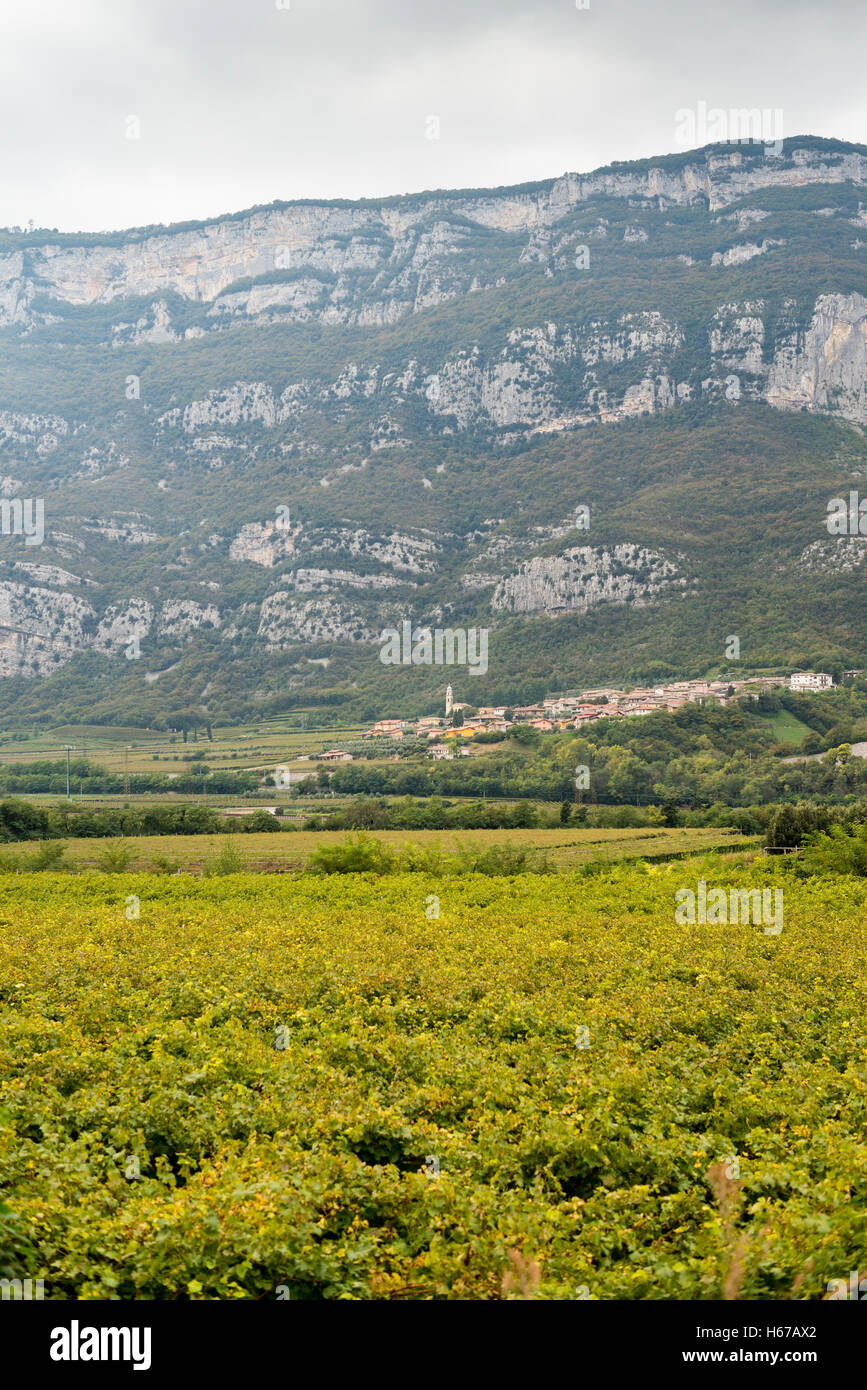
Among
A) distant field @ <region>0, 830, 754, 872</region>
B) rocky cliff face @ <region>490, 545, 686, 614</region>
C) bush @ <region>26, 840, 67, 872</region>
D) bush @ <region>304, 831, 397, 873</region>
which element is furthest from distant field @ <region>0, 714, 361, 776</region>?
bush @ <region>304, 831, 397, 873</region>

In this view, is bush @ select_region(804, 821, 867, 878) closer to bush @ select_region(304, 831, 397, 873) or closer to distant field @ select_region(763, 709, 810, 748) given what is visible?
bush @ select_region(304, 831, 397, 873)

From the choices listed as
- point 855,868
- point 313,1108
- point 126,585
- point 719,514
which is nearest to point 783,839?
point 855,868

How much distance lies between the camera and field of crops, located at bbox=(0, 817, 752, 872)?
4450 centimetres

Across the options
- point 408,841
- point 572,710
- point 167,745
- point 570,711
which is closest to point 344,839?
point 408,841

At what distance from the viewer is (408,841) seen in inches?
1672

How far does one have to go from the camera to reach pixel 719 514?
136250 millimetres

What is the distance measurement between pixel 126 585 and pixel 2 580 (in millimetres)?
19356

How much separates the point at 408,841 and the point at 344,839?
11277 millimetres

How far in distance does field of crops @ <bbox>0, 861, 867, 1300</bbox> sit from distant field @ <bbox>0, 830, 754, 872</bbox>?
28245 mm

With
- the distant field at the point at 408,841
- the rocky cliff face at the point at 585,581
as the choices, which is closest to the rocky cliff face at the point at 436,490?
the rocky cliff face at the point at 585,581

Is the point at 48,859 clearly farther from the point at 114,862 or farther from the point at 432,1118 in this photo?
the point at 432,1118

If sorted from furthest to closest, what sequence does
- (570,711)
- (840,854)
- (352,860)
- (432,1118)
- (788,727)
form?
(570,711) → (788,727) → (352,860) → (840,854) → (432,1118)

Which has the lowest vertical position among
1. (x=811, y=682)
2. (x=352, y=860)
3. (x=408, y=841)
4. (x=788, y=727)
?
(x=408, y=841)

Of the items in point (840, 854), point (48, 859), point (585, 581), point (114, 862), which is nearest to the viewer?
point (840, 854)
